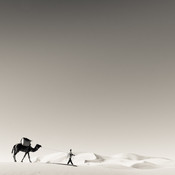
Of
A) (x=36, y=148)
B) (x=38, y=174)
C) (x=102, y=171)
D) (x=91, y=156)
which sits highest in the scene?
(x=91, y=156)

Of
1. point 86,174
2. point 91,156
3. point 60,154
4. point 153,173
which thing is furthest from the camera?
point 60,154

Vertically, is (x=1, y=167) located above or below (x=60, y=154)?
below

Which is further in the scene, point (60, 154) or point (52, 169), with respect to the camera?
point (60, 154)

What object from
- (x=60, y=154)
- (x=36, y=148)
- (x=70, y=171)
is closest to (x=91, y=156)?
(x=60, y=154)

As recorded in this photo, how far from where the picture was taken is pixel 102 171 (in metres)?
21.7

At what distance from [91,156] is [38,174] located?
4101cm

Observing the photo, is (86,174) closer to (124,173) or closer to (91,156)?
(124,173)

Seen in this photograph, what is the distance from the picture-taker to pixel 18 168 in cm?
1903

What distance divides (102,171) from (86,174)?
2280mm

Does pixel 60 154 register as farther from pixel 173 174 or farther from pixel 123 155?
pixel 173 174

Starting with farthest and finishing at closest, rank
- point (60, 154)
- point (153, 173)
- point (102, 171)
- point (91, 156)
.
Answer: point (60, 154) < point (91, 156) < point (153, 173) < point (102, 171)

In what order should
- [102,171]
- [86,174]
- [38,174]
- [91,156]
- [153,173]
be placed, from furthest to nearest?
1. [91,156]
2. [153,173]
3. [102,171]
4. [86,174]
5. [38,174]

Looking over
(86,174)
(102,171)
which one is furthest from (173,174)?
(86,174)

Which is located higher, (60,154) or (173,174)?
(60,154)
